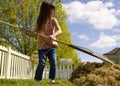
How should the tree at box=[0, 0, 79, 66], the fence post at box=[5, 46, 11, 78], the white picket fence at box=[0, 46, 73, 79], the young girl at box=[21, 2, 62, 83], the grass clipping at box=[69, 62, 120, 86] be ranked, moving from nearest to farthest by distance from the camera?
the young girl at box=[21, 2, 62, 83] < the grass clipping at box=[69, 62, 120, 86] < the white picket fence at box=[0, 46, 73, 79] < the fence post at box=[5, 46, 11, 78] < the tree at box=[0, 0, 79, 66]

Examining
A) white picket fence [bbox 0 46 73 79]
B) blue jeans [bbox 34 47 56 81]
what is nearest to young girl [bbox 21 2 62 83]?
blue jeans [bbox 34 47 56 81]

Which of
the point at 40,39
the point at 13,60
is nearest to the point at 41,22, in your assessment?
the point at 40,39

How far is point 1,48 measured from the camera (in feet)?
33.6

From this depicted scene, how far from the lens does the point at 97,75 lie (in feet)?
27.5

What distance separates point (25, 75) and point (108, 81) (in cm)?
745

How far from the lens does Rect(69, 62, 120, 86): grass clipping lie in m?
7.84

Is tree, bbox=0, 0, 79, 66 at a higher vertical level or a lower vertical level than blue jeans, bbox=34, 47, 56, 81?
higher

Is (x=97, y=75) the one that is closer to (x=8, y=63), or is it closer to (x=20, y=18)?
(x=8, y=63)

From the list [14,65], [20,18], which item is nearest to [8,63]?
[14,65]

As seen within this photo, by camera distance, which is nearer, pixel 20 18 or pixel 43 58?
pixel 43 58

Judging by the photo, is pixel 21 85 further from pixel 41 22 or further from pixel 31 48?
pixel 31 48

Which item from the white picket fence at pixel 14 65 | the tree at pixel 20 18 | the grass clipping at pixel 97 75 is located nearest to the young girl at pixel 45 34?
the grass clipping at pixel 97 75

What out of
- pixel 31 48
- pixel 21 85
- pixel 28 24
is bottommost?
pixel 21 85

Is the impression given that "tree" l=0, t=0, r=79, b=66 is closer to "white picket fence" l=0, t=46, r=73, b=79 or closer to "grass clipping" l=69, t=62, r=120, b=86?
"white picket fence" l=0, t=46, r=73, b=79
